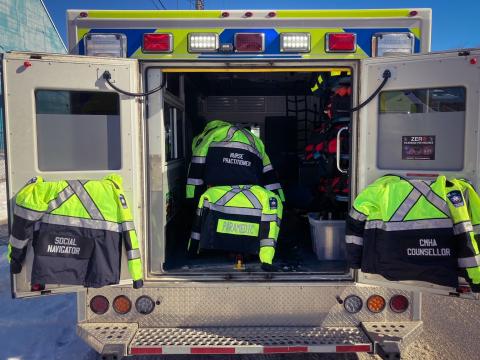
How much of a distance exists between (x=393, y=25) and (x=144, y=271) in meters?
2.38

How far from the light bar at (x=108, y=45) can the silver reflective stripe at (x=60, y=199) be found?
2.99ft

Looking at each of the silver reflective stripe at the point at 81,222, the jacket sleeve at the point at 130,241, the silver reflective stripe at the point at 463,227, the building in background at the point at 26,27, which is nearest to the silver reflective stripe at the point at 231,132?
the jacket sleeve at the point at 130,241

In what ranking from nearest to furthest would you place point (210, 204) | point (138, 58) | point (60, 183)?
1. point (60, 183)
2. point (138, 58)
3. point (210, 204)

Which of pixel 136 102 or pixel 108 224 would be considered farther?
pixel 136 102

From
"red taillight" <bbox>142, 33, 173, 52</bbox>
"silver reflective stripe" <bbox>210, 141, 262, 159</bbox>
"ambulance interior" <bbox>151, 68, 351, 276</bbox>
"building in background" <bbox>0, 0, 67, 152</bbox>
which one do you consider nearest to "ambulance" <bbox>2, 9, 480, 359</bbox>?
"red taillight" <bbox>142, 33, 173, 52</bbox>

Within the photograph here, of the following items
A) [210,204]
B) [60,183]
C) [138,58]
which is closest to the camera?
[60,183]

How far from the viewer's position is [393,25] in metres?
2.60

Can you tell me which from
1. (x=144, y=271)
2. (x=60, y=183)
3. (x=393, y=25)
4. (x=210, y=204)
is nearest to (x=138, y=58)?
(x=60, y=183)

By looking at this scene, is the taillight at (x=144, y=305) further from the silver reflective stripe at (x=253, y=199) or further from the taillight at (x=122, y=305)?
the silver reflective stripe at (x=253, y=199)

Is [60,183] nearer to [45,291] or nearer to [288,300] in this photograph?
[45,291]

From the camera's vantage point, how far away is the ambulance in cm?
244

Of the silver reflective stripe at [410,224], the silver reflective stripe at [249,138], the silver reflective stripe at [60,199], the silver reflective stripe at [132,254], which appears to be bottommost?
the silver reflective stripe at [132,254]

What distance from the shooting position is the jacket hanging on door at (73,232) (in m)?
2.36

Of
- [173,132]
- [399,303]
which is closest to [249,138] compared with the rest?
[173,132]
